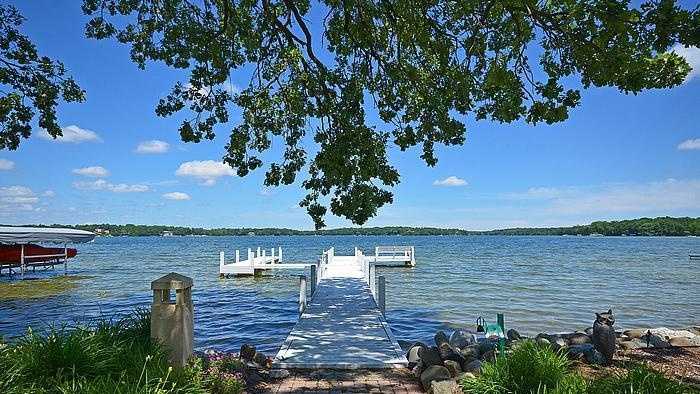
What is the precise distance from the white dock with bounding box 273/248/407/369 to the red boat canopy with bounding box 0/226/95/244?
18606 millimetres

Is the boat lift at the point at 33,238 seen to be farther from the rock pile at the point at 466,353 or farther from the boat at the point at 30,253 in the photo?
the rock pile at the point at 466,353

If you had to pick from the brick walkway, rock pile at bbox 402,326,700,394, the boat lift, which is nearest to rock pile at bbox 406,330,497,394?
rock pile at bbox 402,326,700,394

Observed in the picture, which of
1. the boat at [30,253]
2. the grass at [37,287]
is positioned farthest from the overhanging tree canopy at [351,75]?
the boat at [30,253]

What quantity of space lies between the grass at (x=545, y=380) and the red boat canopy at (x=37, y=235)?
28.2 meters

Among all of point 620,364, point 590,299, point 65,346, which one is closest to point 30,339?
point 65,346

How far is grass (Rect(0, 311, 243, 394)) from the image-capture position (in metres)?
4.80

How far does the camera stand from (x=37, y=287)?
27.5 m

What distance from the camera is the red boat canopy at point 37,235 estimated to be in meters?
27.0

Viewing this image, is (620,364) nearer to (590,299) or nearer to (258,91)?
(258,91)

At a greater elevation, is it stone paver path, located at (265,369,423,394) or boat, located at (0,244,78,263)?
boat, located at (0,244,78,263)

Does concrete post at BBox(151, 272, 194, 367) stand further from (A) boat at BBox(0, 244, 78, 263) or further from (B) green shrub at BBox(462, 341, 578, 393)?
(A) boat at BBox(0, 244, 78, 263)

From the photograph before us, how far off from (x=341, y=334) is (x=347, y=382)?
3171 mm

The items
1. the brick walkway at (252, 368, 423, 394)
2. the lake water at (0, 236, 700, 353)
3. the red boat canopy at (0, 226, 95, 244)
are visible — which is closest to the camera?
the brick walkway at (252, 368, 423, 394)

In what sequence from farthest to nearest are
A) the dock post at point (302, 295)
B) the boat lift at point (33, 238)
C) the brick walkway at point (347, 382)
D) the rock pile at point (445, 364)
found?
the boat lift at point (33, 238) < the dock post at point (302, 295) < the brick walkway at point (347, 382) < the rock pile at point (445, 364)
